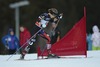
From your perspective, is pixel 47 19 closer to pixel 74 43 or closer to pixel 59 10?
pixel 74 43

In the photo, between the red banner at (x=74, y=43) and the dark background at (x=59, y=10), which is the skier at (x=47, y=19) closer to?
the red banner at (x=74, y=43)

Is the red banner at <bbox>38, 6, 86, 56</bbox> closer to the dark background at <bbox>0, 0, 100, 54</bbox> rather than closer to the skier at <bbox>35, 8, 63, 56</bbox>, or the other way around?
the skier at <bbox>35, 8, 63, 56</bbox>

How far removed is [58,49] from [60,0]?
3071cm

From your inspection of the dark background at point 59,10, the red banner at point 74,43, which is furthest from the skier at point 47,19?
the dark background at point 59,10

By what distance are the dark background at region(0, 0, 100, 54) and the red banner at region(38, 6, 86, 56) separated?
24.8 m

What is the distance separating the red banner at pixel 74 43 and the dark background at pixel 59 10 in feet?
81.4

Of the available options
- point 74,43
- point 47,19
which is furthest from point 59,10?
point 47,19

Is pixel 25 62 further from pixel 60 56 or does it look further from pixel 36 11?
pixel 36 11

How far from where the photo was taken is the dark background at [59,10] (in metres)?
45.0

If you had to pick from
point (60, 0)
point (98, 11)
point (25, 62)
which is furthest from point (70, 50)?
point (60, 0)

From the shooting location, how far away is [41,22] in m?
17.4

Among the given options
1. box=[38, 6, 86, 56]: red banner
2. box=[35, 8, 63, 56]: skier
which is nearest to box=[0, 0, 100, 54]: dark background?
box=[38, 6, 86, 56]: red banner

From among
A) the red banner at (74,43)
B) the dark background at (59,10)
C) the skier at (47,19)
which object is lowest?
the red banner at (74,43)

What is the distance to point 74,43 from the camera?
59.0 feet
